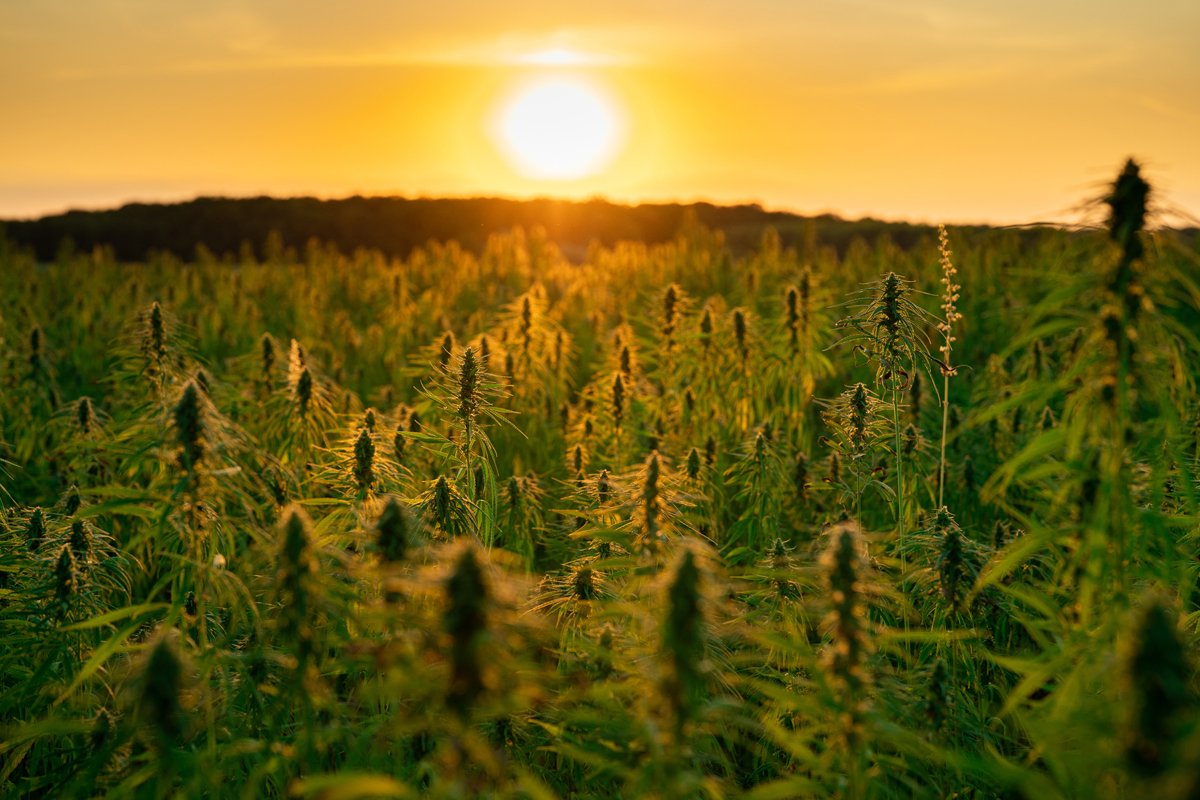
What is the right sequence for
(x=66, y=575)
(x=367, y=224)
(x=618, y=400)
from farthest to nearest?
(x=367, y=224) → (x=618, y=400) → (x=66, y=575)

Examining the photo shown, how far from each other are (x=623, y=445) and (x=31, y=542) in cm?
328

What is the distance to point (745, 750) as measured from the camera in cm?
353

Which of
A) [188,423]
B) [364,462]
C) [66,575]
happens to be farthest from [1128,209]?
[66,575]

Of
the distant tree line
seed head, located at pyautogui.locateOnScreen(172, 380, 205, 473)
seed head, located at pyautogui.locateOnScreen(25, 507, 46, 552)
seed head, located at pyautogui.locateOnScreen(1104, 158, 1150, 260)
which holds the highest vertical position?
the distant tree line

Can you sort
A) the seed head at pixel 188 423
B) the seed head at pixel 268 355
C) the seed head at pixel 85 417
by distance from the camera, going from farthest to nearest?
the seed head at pixel 268 355, the seed head at pixel 85 417, the seed head at pixel 188 423

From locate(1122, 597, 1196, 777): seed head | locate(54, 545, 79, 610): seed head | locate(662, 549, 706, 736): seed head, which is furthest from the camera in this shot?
locate(54, 545, 79, 610): seed head

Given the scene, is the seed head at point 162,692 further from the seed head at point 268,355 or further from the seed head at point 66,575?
the seed head at point 268,355

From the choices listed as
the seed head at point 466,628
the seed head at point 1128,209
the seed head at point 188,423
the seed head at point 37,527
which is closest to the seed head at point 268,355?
the seed head at point 37,527

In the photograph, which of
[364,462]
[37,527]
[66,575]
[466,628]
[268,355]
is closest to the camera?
[466,628]

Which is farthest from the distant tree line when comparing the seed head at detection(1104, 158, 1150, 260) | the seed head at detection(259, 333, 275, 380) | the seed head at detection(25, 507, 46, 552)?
the seed head at detection(1104, 158, 1150, 260)

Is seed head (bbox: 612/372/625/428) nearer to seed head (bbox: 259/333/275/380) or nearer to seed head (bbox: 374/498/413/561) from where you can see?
seed head (bbox: 259/333/275/380)

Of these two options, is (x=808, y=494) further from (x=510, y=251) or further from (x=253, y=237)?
(x=253, y=237)

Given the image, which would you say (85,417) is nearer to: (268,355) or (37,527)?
(268,355)

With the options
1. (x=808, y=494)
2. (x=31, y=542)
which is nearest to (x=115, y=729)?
(x=31, y=542)
